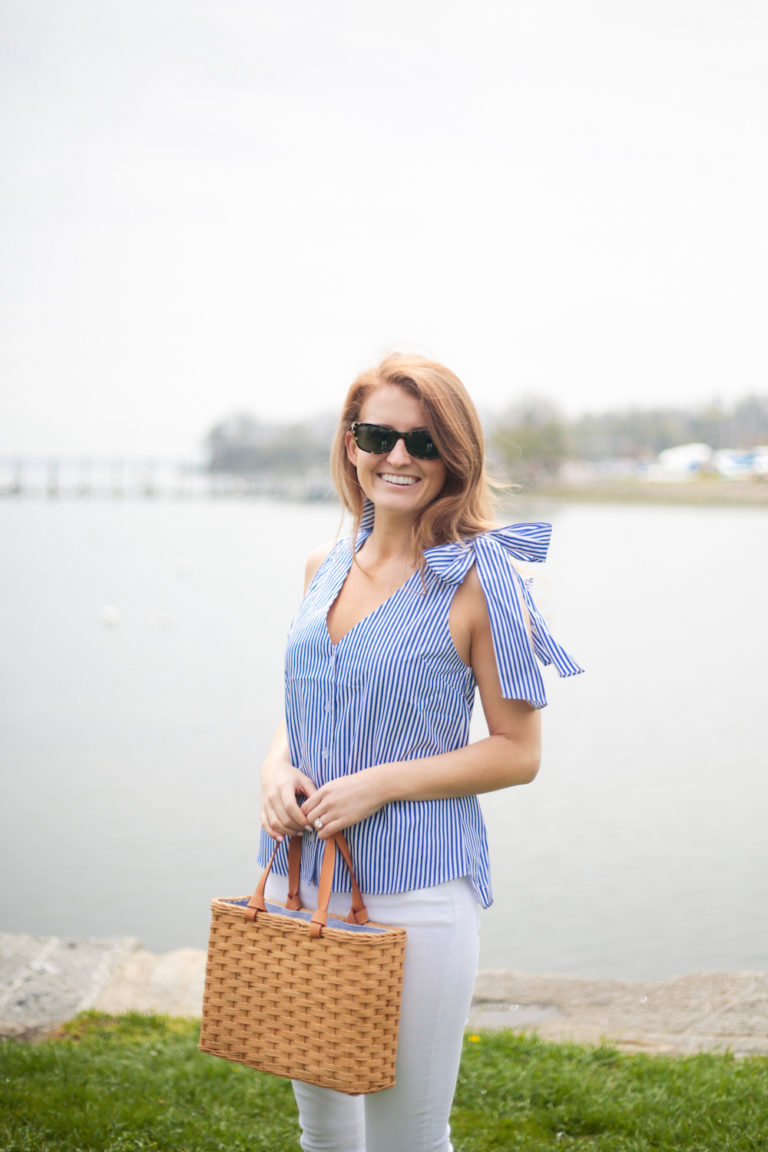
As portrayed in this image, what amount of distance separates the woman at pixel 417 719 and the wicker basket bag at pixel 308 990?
7 cm

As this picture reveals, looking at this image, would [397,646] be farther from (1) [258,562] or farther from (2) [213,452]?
(2) [213,452]

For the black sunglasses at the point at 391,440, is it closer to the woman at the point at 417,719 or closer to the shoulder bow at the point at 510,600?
the woman at the point at 417,719

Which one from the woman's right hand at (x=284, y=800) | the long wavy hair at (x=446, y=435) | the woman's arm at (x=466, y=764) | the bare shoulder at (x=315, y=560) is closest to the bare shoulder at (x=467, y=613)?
the woman's arm at (x=466, y=764)

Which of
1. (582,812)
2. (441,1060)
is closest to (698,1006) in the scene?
(441,1060)

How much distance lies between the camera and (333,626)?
1938 mm

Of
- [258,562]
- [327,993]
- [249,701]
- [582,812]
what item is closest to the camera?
[327,993]

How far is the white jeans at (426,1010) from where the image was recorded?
1.76m

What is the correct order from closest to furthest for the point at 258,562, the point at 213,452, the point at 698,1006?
1. the point at 698,1006
2. the point at 258,562
3. the point at 213,452

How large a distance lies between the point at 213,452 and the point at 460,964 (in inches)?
3666

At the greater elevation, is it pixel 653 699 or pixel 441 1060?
pixel 441 1060

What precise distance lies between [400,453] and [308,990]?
0.86 meters

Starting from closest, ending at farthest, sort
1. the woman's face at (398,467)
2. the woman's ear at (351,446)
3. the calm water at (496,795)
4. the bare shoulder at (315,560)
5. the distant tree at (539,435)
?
1. the woman's face at (398,467)
2. the woman's ear at (351,446)
3. the bare shoulder at (315,560)
4. the calm water at (496,795)
5. the distant tree at (539,435)

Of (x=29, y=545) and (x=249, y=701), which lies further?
(x=29, y=545)

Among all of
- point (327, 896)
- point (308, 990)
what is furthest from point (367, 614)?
point (308, 990)
